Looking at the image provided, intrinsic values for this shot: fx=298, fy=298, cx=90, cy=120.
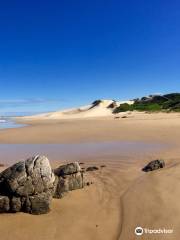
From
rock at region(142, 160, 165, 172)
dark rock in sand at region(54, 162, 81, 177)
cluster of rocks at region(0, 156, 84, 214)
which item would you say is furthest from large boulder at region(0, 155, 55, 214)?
rock at region(142, 160, 165, 172)

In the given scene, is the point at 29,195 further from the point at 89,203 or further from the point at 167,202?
the point at 167,202

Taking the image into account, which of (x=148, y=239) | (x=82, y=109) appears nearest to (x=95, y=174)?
(x=148, y=239)

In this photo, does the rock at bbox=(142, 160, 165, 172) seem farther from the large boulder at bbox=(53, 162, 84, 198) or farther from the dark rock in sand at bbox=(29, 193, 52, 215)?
the dark rock in sand at bbox=(29, 193, 52, 215)

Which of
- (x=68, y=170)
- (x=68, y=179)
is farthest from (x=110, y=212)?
(x=68, y=170)

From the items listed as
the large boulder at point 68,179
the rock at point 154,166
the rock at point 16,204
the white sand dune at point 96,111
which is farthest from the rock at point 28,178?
the white sand dune at point 96,111

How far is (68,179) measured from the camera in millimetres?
8156

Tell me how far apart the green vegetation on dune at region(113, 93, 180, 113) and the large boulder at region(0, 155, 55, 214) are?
1688 inches

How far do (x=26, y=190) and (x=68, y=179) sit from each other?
1.74 metres

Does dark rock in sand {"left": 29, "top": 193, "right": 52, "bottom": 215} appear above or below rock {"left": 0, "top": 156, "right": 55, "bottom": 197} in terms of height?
below

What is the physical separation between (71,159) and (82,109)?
206ft

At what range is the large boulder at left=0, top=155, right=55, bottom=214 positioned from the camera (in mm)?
6617

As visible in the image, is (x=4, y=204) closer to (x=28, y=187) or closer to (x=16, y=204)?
A: (x=16, y=204)

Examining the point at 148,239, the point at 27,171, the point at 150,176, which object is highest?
the point at 27,171

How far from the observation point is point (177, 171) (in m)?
9.44
